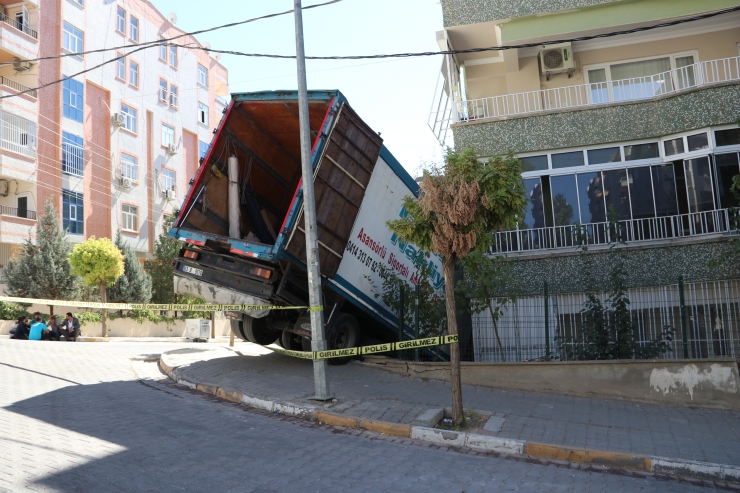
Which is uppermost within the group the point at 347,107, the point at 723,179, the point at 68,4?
the point at 68,4

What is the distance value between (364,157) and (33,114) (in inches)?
912

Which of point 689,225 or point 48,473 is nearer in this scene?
point 48,473

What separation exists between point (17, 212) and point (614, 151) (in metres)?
25.9

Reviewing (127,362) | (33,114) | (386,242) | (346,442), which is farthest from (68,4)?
(346,442)

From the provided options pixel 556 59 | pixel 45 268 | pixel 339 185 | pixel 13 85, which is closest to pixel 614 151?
pixel 556 59

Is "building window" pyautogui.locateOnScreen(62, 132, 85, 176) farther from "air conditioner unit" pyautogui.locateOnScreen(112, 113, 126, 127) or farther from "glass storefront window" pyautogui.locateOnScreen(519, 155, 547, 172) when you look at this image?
"glass storefront window" pyautogui.locateOnScreen(519, 155, 547, 172)

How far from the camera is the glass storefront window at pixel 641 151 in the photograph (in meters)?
12.7

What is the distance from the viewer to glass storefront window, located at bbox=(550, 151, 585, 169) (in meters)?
12.9

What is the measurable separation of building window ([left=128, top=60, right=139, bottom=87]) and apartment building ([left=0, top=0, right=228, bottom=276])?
58mm

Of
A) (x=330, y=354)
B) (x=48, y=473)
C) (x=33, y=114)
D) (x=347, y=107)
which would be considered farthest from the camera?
(x=33, y=114)

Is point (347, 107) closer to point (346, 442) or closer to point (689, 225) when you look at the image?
point (346, 442)

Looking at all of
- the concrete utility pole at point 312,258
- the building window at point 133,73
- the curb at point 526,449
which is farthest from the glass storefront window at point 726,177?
the building window at point 133,73

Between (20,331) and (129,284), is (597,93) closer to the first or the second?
(20,331)

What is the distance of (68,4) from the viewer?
30.5 meters
